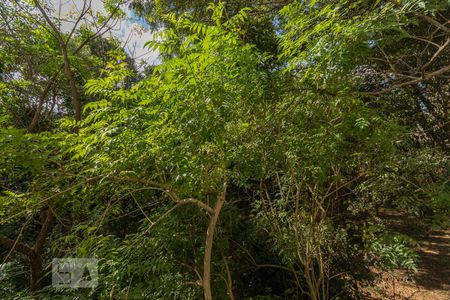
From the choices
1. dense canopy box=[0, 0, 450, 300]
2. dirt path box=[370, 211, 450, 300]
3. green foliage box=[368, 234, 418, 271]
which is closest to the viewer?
dense canopy box=[0, 0, 450, 300]

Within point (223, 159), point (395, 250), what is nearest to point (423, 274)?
point (395, 250)

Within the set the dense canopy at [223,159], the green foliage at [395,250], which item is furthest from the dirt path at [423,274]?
the green foliage at [395,250]

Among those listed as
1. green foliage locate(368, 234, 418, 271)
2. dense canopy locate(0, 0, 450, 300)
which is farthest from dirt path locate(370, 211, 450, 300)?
green foliage locate(368, 234, 418, 271)

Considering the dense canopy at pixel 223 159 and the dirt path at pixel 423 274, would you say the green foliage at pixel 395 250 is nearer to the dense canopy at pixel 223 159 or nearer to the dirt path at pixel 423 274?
the dense canopy at pixel 223 159

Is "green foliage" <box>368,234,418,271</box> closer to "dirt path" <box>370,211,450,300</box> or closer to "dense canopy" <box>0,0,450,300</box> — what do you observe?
"dense canopy" <box>0,0,450,300</box>

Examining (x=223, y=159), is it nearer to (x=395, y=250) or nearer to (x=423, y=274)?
(x=395, y=250)

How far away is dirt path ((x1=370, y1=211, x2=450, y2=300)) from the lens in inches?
181

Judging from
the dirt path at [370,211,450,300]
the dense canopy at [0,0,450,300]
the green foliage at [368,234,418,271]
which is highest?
the dense canopy at [0,0,450,300]

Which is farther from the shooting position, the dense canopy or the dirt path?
the dirt path

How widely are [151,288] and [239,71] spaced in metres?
1.99

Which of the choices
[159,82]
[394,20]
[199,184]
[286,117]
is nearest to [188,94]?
[159,82]

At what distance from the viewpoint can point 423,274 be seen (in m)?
5.47

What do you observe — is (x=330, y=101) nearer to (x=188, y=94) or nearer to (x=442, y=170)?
(x=188, y=94)

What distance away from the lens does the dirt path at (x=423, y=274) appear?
461 centimetres
